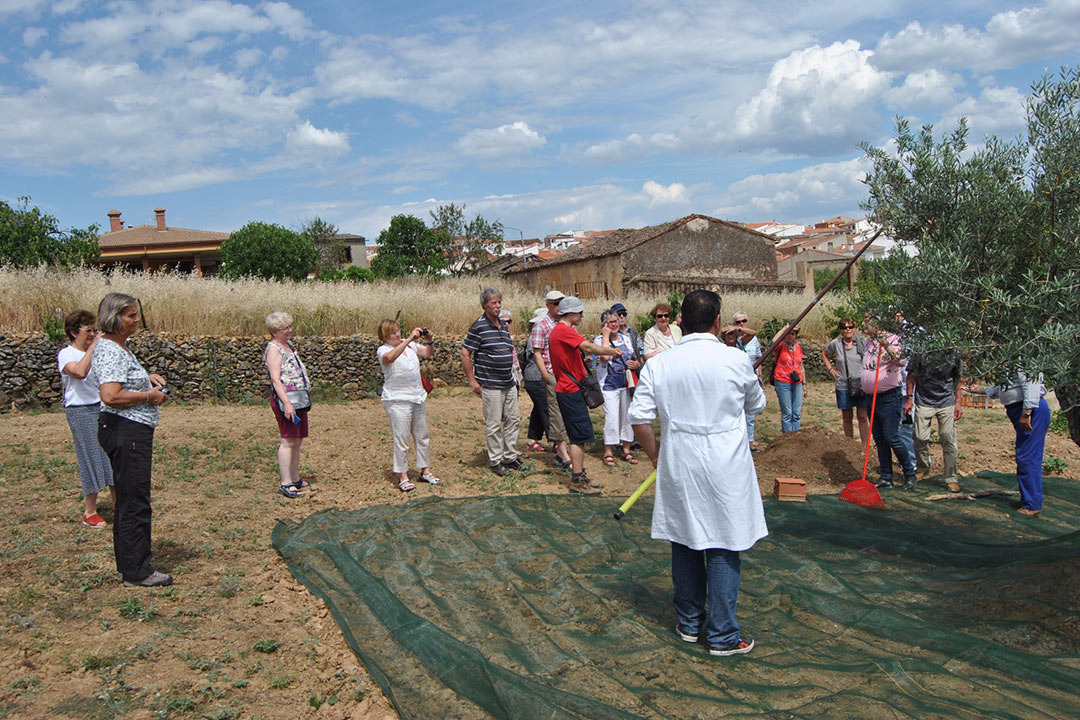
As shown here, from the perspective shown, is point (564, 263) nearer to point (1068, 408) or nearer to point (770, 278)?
point (770, 278)

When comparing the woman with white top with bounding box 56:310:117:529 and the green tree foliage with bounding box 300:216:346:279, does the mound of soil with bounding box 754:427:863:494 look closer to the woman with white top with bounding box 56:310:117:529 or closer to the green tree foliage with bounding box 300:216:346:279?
the woman with white top with bounding box 56:310:117:529

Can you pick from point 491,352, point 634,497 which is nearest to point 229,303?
point 491,352

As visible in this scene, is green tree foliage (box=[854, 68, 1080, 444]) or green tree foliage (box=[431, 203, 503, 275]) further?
green tree foliage (box=[431, 203, 503, 275])

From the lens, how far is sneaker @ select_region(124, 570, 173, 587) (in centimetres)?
492

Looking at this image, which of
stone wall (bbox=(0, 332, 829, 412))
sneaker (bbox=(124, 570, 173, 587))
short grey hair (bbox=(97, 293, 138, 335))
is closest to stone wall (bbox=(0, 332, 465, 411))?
stone wall (bbox=(0, 332, 829, 412))

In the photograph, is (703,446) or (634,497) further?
(634,497)

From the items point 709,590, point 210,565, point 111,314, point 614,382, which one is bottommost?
point 210,565

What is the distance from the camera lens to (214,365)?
40.7ft

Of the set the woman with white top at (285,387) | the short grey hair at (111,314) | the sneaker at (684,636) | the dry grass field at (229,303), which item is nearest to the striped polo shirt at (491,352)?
the woman with white top at (285,387)

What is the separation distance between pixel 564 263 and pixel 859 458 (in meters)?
25.9

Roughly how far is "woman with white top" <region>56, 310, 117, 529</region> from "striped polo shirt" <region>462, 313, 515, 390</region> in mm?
3377

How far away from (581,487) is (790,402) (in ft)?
11.8

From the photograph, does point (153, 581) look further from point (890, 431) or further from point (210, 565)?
point (890, 431)

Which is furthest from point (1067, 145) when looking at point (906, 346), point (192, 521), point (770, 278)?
point (770, 278)
